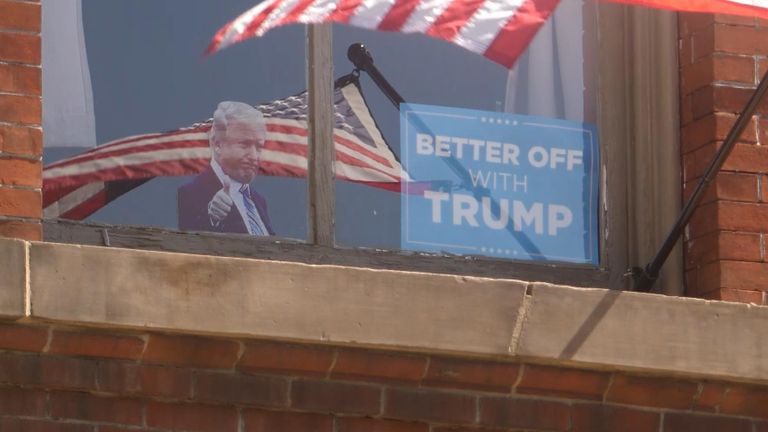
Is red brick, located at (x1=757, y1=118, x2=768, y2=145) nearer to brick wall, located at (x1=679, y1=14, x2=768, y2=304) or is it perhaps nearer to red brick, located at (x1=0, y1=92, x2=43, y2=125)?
brick wall, located at (x1=679, y1=14, x2=768, y2=304)

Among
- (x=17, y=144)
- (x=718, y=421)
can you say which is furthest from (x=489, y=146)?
(x=17, y=144)

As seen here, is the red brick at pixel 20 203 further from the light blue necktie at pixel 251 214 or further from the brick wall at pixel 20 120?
the light blue necktie at pixel 251 214

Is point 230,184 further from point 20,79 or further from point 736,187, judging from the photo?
point 736,187

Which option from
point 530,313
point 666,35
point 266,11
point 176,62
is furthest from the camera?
point 666,35

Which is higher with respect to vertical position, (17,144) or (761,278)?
(17,144)

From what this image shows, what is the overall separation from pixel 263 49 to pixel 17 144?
1.21 m

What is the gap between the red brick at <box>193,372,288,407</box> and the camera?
6.02 metres

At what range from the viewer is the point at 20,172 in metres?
6.04

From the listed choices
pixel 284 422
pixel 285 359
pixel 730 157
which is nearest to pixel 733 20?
pixel 730 157

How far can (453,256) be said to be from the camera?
22.8ft

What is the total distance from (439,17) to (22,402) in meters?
1.76

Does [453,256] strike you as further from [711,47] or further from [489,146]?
[711,47]

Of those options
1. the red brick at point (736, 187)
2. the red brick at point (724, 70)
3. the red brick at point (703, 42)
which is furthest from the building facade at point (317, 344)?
the red brick at point (703, 42)

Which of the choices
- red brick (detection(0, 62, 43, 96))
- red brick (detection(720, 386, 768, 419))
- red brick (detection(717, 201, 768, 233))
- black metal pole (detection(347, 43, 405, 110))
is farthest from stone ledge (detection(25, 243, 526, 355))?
black metal pole (detection(347, 43, 405, 110))
